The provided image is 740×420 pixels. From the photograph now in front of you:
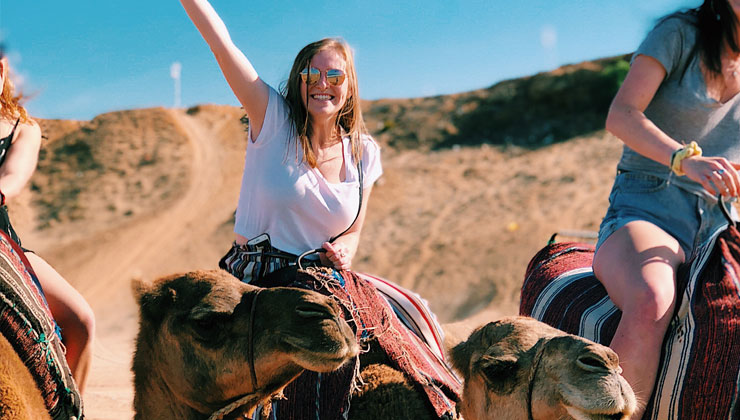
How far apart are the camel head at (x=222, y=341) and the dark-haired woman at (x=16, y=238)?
29.2 inches

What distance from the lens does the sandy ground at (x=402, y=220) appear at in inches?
631

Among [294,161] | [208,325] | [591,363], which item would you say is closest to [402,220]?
[294,161]

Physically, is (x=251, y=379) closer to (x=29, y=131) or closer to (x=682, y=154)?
(x=29, y=131)

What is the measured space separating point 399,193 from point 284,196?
64.0 ft

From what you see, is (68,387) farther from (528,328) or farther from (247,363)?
(528,328)

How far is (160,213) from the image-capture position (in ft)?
74.5

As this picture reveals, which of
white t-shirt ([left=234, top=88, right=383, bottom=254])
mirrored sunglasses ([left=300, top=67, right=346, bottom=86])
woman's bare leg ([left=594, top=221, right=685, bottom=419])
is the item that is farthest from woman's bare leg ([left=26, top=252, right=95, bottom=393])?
woman's bare leg ([left=594, top=221, right=685, bottom=419])

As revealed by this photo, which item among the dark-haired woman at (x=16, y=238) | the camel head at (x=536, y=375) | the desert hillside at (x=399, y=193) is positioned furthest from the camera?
the desert hillside at (x=399, y=193)

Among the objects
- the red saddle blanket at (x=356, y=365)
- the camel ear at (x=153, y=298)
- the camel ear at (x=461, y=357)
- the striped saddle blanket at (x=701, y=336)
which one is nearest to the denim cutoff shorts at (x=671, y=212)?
the striped saddle blanket at (x=701, y=336)

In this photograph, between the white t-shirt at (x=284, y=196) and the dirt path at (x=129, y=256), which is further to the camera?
the dirt path at (x=129, y=256)

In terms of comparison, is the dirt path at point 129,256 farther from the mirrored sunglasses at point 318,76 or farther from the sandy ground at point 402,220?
the mirrored sunglasses at point 318,76

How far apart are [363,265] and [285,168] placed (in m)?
14.3

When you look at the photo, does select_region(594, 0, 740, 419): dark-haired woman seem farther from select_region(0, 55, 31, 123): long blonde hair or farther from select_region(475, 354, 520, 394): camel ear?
select_region(0, 55, 31, 123): long blonde hair

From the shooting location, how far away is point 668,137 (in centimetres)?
361
